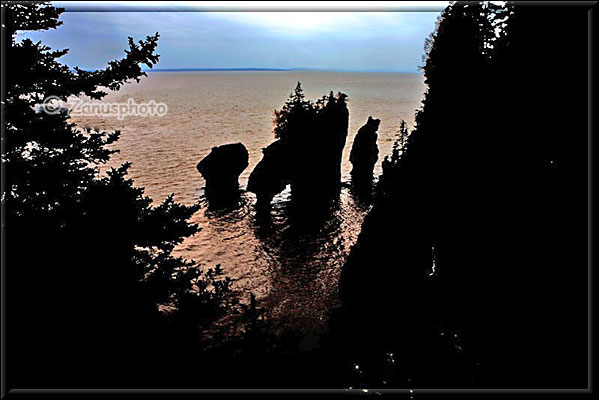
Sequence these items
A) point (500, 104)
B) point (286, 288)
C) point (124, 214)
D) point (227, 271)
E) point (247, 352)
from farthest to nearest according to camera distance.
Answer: point (227, 271)
point (286, 288)
point (500, 104)
point (124, 214)
point (247, 352)

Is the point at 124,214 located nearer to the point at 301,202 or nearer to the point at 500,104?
the point at 500,104

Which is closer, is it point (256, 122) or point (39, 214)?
point (39, 214)

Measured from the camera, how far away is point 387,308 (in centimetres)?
1622

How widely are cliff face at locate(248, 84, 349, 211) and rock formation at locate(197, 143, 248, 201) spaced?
10.2 ft

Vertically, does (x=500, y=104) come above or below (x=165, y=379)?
above

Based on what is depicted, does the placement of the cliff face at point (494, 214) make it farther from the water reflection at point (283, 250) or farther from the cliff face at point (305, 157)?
the cliff face at point (305, 157)

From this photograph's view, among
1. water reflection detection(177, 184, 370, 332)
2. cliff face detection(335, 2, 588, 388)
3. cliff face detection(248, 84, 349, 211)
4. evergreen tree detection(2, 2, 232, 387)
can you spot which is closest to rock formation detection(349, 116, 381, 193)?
cliff face detection(248, 84, 349, 211)

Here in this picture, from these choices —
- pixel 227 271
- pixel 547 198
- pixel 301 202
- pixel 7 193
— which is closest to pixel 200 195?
pixel 301 202

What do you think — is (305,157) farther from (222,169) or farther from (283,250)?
(283,250)

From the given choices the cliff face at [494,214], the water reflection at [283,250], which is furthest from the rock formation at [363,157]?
the cliff face at [494,214]

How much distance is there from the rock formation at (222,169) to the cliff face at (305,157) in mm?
3112

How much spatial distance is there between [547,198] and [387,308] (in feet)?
28.3

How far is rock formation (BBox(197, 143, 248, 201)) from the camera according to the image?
4269 centimetres

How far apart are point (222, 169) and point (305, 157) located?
31.5 ft
